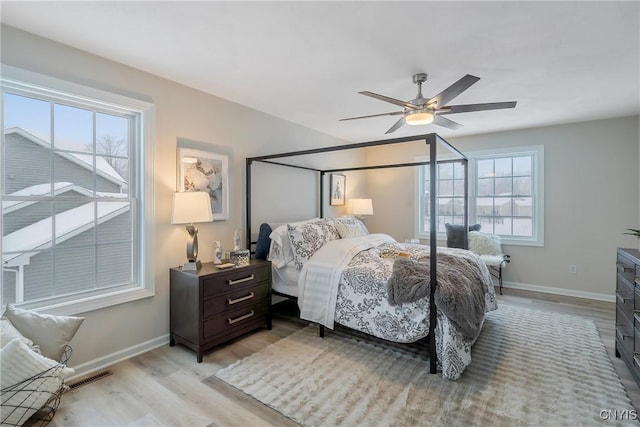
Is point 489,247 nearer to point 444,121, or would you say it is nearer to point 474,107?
→ point 444,121

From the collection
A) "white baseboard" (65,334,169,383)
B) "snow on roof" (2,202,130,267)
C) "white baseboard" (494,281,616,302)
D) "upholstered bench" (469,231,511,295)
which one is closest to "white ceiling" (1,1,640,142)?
"snow on roof" (2,202,130,267)

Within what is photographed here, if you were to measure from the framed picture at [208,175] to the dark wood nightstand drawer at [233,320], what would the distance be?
3.29ft

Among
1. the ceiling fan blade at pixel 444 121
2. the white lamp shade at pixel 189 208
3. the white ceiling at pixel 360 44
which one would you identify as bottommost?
the white lamp shade at pixel 189 208

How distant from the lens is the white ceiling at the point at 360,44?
1.77 meters

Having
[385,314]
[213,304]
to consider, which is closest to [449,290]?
[385,314]

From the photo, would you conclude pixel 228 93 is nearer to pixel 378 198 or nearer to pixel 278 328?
pixel 278 328

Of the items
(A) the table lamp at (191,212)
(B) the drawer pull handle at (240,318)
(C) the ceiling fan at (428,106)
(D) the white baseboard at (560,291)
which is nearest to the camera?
(C) the ceiling fan at (428,106)

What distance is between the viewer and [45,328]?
1908 mm

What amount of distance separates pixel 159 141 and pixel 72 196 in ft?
2.59

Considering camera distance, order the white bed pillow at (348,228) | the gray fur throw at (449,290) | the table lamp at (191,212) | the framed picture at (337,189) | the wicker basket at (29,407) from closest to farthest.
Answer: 1. the wicker basket at (29,407)
2. the gray fur throw at (449,290)
3. the table lamp at (191,212)
4. the white bed pillow at (348,228)
5. the framed picture at (337,189)

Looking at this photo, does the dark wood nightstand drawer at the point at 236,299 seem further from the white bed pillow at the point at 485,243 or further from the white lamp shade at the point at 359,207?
the white bed pillow at the point at 485,243

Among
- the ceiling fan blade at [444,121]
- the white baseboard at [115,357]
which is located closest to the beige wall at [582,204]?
the ceiling fan blade at [444,121]

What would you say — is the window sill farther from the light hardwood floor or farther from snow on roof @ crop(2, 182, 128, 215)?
snow on roof @ crop(2, 182, 128, 215)

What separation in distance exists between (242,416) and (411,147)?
189 inches
